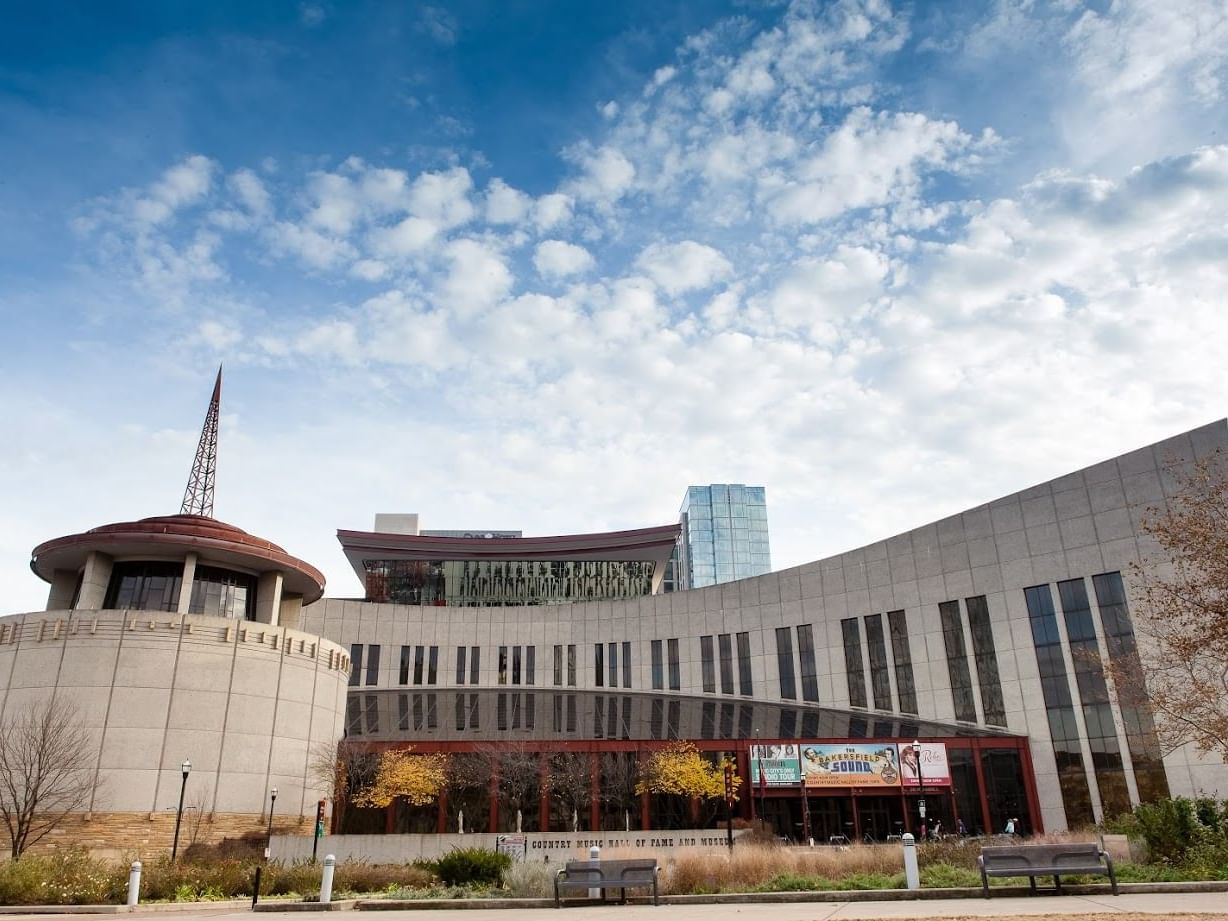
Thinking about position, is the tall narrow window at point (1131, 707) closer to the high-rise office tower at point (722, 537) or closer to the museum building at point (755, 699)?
the museum building at point (755, 699)

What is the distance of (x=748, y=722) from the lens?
174 feet

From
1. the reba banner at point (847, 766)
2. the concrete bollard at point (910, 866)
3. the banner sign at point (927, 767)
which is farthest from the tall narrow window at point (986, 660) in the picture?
the concrete bollard at point (910, 866)

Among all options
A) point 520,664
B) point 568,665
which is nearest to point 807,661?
point 568,665

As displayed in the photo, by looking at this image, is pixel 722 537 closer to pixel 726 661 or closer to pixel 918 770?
pixel 726 661

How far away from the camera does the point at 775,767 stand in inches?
1823

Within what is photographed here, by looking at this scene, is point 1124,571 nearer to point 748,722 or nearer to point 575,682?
point 748,722

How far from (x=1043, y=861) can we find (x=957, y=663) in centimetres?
3654

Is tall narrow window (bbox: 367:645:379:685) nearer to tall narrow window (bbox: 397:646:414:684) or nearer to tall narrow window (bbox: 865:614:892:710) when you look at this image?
tall narrow window (bbox: 397:646:414:684)

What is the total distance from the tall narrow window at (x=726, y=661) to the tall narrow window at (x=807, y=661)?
5.56m

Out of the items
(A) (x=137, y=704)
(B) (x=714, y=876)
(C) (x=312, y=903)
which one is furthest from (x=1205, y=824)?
(A) (x=137, y=704)

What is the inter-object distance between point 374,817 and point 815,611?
104ft

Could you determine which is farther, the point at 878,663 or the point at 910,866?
the point at 878,663

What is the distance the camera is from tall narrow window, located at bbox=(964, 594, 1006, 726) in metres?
51.9

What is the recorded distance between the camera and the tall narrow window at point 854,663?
5903 centimetres
